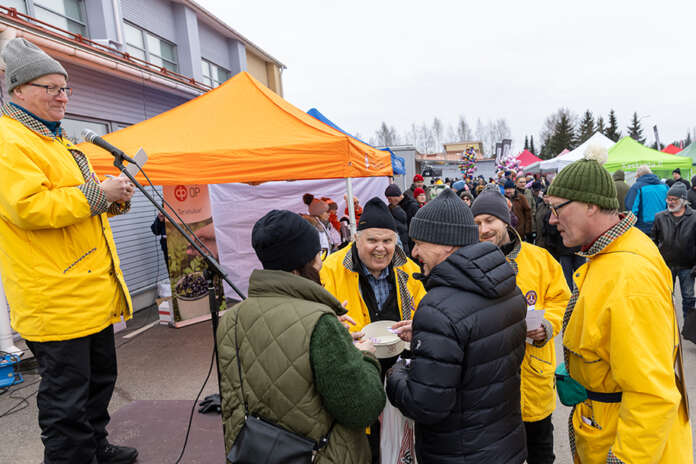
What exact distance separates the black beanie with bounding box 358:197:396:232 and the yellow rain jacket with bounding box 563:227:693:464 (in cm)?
127

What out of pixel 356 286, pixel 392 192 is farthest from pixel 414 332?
pixel 392 192

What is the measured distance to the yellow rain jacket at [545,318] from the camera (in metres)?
2.23

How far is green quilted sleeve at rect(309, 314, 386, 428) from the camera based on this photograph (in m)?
1.32

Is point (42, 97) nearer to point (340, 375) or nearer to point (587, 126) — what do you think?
point (340, 375)

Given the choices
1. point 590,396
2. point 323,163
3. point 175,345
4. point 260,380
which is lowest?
point 175,345

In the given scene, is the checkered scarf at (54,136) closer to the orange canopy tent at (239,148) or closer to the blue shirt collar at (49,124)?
the blue shirt collar at (49,124)

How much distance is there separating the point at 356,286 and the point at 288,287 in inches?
46.1

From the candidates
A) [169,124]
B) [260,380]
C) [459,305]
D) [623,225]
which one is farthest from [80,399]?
[169,124]

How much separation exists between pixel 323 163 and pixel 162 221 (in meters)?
3.88

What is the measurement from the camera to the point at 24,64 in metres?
2.14

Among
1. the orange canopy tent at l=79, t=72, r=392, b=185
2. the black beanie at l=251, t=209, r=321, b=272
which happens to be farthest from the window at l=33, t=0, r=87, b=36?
the black beanie at l=251, t=209, r=321, b=272

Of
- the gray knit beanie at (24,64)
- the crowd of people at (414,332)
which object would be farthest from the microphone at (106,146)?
the gray knit beanie at (24,64)

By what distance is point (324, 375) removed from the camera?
133cm

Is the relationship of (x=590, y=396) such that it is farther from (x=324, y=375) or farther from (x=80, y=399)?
(x=80, y=399)
